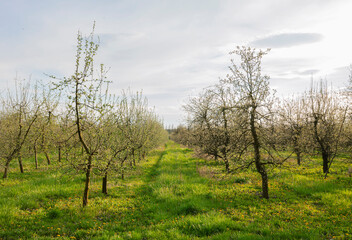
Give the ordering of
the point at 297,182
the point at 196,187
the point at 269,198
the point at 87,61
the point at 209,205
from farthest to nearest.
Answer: the point at 297,182 < the point at 196,187 < the point at 269,198 < the point at 209,205 < the point at 87,61

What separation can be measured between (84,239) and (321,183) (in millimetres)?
13481

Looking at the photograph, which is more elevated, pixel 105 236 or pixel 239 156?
pixel 239 156

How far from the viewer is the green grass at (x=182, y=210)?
22.8 feet

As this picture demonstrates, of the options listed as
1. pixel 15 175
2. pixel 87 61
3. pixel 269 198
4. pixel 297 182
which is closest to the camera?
pixel 87 61

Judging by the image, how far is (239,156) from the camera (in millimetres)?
10609

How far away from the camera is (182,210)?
30.0 ft

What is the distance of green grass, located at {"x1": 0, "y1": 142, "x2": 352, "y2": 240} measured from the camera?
6957 millimetres

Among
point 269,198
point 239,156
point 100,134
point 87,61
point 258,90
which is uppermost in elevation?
point 87,61

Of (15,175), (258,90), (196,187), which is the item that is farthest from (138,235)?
(15,175)

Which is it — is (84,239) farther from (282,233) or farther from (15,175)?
(15,175)

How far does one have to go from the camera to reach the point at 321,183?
12.6m

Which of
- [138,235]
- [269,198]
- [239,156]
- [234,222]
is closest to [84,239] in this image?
[138,235]

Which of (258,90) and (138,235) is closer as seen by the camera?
(138,235)

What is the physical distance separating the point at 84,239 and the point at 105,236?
28.6 inches
